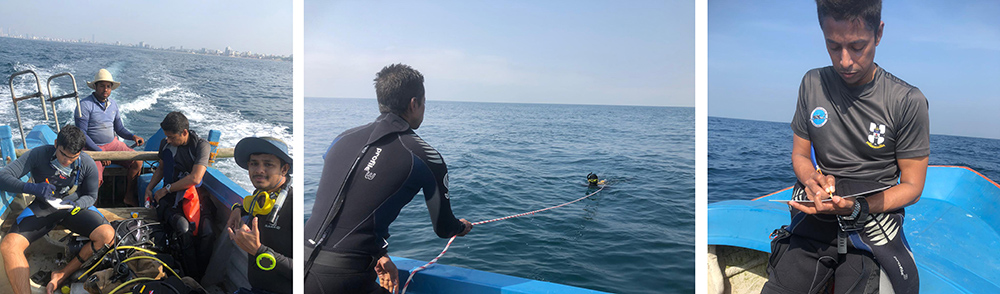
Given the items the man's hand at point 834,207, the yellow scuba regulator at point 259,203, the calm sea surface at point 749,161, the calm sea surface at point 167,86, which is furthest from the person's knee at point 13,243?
the calm sea surface at point 749,161

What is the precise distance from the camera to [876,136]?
1494 mm

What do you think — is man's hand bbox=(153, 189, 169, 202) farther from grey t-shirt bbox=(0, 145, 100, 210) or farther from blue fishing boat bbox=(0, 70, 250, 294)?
grey t-shirt bbox=(0, 145, 100, 210)

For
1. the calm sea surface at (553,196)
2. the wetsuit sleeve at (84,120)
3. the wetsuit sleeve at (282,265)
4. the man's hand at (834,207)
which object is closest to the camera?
the man's hand at (834,207)

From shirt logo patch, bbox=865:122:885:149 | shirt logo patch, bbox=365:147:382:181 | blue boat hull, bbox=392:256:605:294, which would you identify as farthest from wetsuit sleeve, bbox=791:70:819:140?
shirt logo patch, bbox=365:147:382:181

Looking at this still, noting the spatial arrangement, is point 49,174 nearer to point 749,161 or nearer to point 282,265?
point 282,265

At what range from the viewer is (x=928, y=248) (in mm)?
1773

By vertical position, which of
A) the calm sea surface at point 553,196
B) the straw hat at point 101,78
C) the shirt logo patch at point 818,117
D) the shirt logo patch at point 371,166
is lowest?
the calm sea surface at point 553,196

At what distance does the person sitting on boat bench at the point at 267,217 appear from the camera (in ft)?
7.44

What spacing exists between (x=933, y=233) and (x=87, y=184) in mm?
3401

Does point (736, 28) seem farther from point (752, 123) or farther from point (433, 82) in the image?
point (433, 82)

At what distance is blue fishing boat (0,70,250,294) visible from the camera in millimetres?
2307

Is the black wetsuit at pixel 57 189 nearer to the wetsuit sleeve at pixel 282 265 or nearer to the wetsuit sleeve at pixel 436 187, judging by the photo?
the wetsuit sleeve at pixel 282 265

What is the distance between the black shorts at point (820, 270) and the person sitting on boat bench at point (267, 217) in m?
1.86

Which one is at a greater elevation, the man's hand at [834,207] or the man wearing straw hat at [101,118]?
the man wearing straw hat at [101,118]
